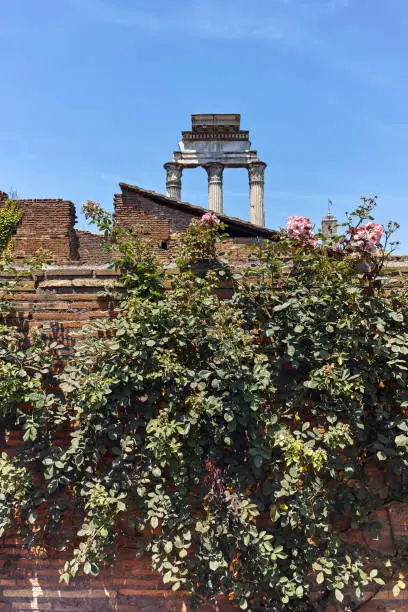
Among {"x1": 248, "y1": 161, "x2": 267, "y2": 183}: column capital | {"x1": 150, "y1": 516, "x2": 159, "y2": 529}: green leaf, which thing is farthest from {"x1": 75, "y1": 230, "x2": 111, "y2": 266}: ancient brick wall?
{"x1": 248, "y1": 161, "x2": 267, "y2": 183}: column capital

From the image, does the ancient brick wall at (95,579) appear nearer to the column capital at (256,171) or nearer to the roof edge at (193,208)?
the roof edge at (193,208)

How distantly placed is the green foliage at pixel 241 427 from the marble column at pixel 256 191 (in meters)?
19.7

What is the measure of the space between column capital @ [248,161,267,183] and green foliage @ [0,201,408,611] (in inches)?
798

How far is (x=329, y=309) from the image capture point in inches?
137

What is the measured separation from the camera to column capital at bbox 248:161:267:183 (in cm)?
2300

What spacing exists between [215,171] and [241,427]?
69.3 ft

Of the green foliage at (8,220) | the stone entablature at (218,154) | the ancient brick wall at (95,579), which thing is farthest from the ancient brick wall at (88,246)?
the stone entablature at (218,154)

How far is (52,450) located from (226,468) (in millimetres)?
1321


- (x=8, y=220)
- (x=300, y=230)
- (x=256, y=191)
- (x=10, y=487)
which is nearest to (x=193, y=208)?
(x=8, y=220)

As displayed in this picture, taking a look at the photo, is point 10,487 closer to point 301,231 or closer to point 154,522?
point 154,522

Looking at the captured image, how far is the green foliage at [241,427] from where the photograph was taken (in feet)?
11.0

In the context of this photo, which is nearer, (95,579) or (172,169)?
(95,579)

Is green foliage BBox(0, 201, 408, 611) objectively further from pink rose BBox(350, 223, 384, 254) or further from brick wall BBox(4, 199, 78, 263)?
brick wall BBox(4, 199, 78, 263)

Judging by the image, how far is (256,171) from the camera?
23125 millimetres
